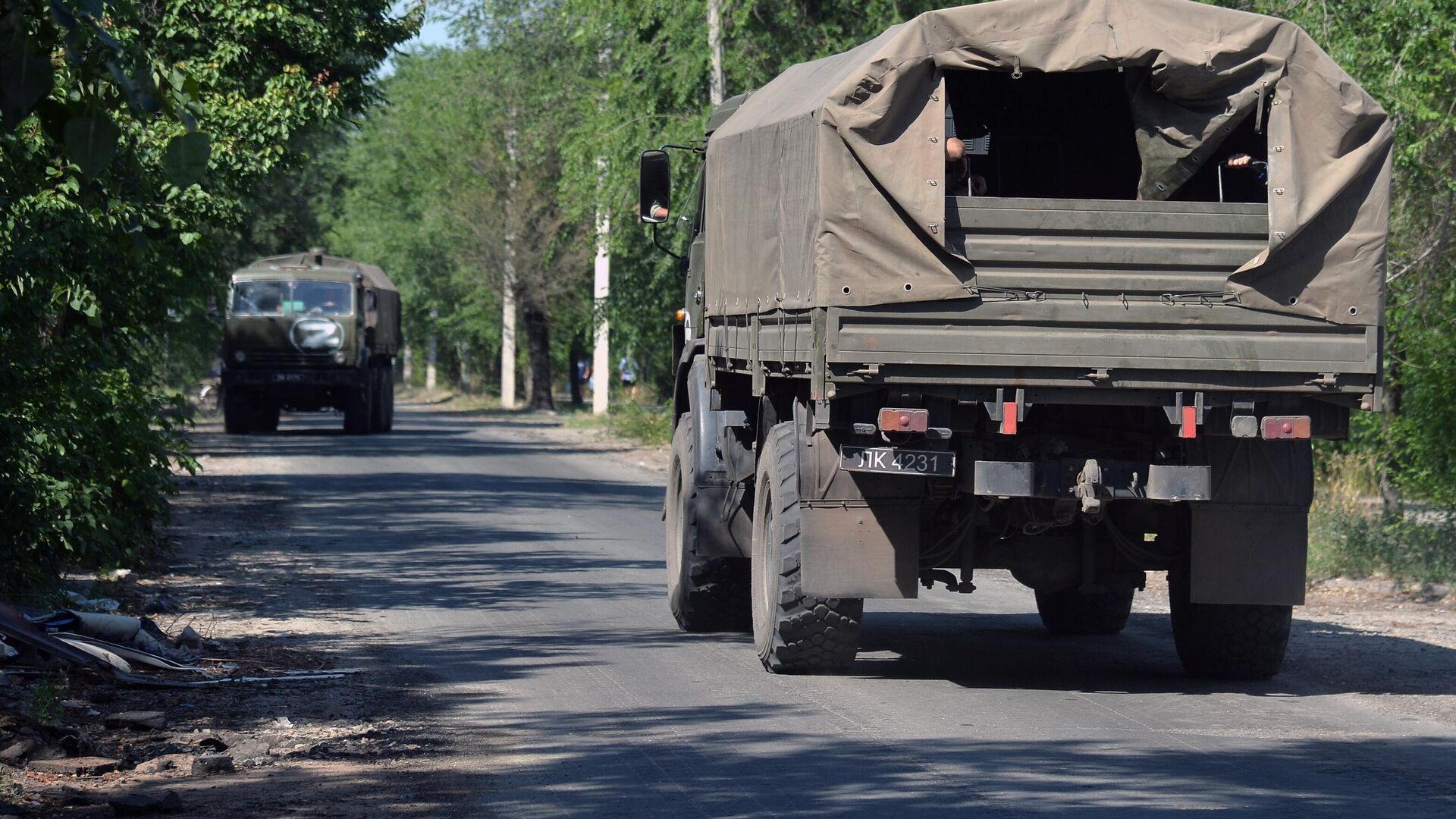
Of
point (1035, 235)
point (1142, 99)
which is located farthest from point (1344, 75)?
point (1035, 235)

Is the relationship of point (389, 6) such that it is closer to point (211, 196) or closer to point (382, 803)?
point (211, 196)

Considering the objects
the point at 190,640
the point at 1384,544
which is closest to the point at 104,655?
the point at 190,640

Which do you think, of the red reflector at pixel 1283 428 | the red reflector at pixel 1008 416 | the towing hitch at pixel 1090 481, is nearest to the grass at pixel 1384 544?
the red reflector at pixel 1283 428

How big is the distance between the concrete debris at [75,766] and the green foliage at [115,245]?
2052 millimetres

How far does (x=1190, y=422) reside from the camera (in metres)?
8.03

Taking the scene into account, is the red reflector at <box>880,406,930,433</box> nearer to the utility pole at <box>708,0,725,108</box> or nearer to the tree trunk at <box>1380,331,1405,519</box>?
the tree trunk at <box>1380,331,1405,519</box>

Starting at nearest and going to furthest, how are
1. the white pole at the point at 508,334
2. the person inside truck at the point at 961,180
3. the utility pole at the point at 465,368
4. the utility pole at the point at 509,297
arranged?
1. the person inside truck at the point at 961,180
2. the utility pole at the point at 509,297
3. the white pole at the point at 508,334
4. the utility pole at the point at 465,368

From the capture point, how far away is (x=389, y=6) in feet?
64.3

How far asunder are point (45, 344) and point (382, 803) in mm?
6548

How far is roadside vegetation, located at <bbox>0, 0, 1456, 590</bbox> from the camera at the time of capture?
557 cm

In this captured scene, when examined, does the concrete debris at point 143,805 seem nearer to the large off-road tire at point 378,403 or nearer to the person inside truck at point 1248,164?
the person inside truck at point 1248,164

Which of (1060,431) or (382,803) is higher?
(1060,431)

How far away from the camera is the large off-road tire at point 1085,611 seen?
11.0 metres

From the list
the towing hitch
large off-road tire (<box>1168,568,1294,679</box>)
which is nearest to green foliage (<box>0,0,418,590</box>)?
the towing hitch
